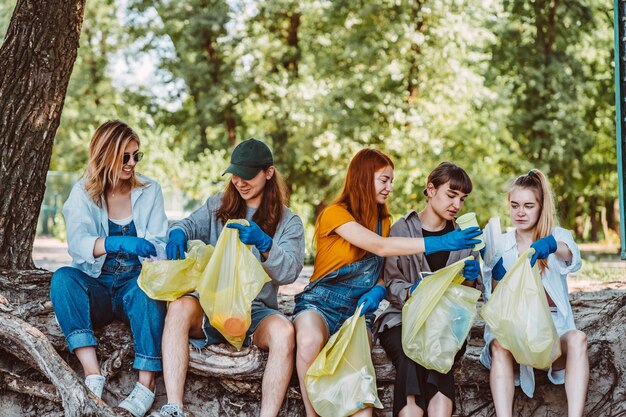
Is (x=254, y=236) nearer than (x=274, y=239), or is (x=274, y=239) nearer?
(x=254, y=236)

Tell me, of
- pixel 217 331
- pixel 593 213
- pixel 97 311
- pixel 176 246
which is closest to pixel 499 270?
pixel 217 331

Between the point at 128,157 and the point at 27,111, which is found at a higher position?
the point at 27,111

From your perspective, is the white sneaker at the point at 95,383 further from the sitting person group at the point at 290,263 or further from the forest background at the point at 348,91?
the forest background at the point at 348,91

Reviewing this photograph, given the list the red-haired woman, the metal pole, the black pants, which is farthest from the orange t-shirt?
the metal pole

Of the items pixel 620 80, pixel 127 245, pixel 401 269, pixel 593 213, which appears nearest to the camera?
pixel 127 245

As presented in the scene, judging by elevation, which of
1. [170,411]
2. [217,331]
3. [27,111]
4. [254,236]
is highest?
[27,111]

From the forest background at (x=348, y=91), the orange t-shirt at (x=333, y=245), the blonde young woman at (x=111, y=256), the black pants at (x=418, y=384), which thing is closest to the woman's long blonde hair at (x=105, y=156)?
the blonde young woman at (x=111, y=256)

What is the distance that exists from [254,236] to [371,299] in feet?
1.87

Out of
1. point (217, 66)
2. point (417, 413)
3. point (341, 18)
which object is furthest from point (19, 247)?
point (217, 66)

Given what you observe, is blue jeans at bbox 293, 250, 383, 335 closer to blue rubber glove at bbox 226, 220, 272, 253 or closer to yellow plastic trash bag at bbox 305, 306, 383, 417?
yellow plastic trash bag at bbox 305, 306, 383, 417

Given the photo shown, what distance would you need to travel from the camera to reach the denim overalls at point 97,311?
11.9ft

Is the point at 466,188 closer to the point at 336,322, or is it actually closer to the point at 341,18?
the point at 336,322

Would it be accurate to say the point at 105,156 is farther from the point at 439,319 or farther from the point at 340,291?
the point at 439,319

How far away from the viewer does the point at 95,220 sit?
387cm
